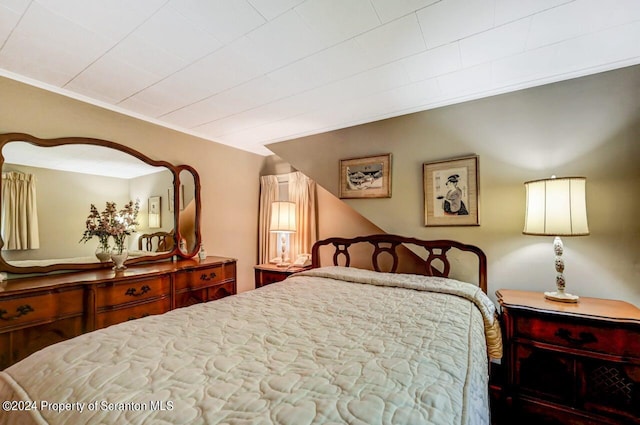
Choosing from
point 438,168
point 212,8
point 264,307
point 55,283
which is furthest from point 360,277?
point 55,283

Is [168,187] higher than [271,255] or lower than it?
higher

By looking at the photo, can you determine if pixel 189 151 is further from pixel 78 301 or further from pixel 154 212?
pixel 78 301

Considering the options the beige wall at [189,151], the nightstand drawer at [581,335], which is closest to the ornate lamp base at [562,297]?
the nightstand drawer at [581,335]

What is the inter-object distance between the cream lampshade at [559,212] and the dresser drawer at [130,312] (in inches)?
114

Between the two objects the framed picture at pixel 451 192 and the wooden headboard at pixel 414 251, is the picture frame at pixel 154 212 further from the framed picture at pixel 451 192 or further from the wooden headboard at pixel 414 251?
the framed picture at pixel 451 192

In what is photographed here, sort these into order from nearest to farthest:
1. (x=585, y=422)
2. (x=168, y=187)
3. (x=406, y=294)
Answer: (x=585, y=422) → (x=406, y=294) → (x=168, y=187)

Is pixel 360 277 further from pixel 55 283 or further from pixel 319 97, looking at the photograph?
pixel 55 283

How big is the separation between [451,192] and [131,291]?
2.74 m

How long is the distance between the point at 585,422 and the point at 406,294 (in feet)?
3.81

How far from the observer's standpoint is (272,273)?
302 centimetres

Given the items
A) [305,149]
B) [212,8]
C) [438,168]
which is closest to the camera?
[212,8]

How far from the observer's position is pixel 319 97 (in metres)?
2.25

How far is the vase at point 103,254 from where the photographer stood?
2355mm

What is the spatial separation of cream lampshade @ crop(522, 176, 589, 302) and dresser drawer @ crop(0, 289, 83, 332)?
10.4 ft
